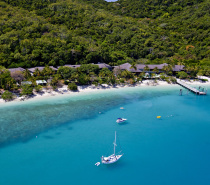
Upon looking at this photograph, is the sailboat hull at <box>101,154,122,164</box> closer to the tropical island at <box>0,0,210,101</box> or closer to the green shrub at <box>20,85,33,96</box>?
the green shrub at <box>20,85,33,96</box>

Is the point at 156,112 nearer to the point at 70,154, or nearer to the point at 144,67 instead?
the point at 70,154

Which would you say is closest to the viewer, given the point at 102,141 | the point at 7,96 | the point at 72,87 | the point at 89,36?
the point at 102,141

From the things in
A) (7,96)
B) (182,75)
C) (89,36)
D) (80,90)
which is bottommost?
(7,96)

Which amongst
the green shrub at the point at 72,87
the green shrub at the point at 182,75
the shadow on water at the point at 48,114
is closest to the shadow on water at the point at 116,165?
the shadow on water at the point at 48,114

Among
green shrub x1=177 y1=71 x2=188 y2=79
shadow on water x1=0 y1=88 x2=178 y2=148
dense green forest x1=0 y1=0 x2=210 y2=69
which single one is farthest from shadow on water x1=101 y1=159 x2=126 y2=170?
dense green forest x1=0 y1=0 x2=210 y2=69

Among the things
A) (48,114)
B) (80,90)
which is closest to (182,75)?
(80,90)

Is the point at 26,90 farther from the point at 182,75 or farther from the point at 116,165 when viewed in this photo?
the point at 182,75

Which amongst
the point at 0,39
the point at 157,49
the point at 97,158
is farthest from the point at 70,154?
the point at 157,49

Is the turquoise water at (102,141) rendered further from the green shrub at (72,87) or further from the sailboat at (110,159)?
the green shrub at (72,87)
